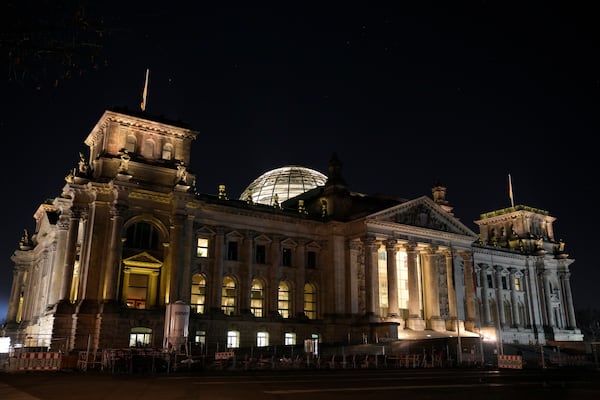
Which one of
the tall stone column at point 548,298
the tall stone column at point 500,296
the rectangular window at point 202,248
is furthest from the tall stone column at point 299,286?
the tall stone column at point 548,298

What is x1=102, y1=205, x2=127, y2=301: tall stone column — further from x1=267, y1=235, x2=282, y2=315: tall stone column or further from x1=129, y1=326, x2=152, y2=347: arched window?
x1=267, y1=235, x2=282, y2=315: tall stone column

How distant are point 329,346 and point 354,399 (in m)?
35.5

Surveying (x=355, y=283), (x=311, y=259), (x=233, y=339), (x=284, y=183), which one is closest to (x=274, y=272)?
(x=311, y=259)

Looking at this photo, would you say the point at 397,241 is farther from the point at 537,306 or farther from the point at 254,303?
the point at 537,306

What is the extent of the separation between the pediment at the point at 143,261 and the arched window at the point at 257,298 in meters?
11.8

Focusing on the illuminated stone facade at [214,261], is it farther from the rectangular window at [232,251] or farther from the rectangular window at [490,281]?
the rectangular window at [490,281]

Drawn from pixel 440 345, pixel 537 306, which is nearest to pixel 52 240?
pixel 440 345

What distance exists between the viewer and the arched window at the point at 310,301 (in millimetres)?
61831

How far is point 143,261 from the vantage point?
50312 millimetres

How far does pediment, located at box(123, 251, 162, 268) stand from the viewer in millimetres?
49622

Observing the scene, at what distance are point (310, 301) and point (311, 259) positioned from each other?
5.02 m

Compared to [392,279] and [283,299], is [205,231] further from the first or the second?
[392,279]

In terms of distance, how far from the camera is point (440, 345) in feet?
163

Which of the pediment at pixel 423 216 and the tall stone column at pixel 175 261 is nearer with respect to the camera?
the tall stone column at pixel 175 261
